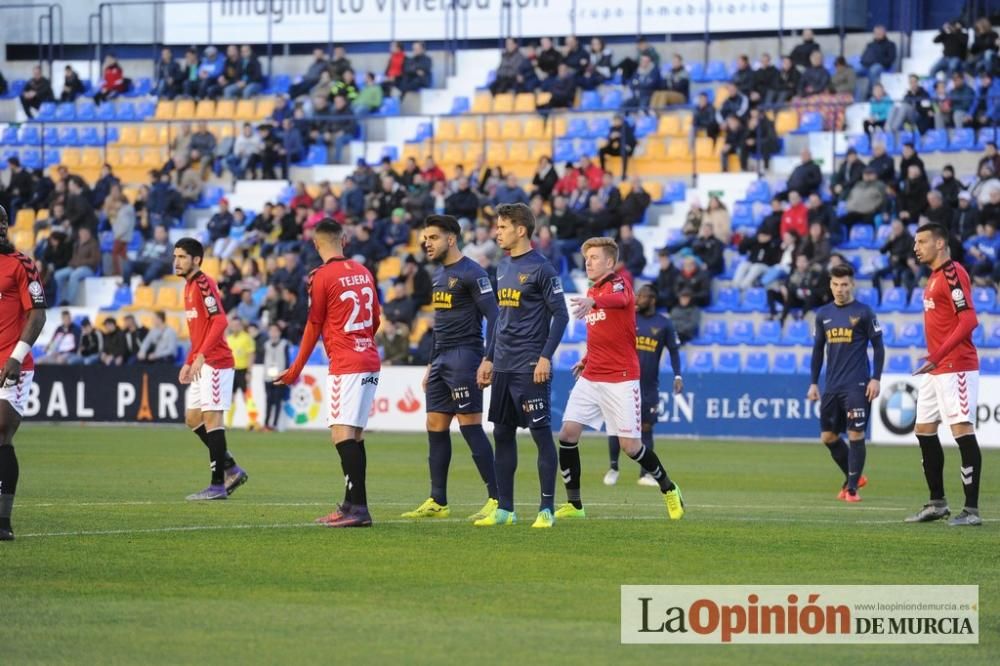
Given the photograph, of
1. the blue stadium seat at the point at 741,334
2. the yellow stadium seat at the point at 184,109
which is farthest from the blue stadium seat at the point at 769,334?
the yellow stadium seat at the point at 184,109

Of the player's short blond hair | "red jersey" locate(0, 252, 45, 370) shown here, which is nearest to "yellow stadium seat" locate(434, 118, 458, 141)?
the player's short blond hair

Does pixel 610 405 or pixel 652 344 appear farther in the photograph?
pixel 652 344

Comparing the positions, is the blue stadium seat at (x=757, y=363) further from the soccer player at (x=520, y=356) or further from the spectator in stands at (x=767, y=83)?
the soccer player at (x=520, y=356)

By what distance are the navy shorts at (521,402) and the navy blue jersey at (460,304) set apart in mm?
727

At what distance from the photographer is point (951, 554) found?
11.8 m

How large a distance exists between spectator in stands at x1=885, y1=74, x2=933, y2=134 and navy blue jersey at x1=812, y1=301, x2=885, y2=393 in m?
16.4

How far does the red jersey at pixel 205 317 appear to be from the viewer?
16344 millimetres

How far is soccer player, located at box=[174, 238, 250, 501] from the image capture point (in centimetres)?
1619

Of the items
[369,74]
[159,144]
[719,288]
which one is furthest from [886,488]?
[159,144]

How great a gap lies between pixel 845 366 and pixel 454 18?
25695 mm

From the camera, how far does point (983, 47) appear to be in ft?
114

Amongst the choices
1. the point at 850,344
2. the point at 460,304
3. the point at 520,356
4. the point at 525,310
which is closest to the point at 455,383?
the point at 460,304

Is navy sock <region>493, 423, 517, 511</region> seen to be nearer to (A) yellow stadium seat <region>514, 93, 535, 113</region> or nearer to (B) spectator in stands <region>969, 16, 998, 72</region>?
(B) spectator in stands <region>969, 16, 998, 72</region>

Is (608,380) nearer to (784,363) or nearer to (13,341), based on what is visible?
(13,341)
